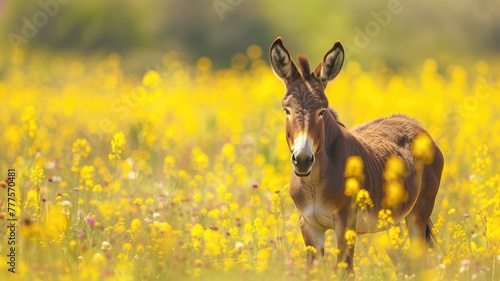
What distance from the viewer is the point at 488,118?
13547mm

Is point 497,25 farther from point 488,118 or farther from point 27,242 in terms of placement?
point 27,242

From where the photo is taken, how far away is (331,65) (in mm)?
5672

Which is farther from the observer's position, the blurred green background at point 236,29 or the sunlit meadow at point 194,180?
the blurred green background at point 236,29

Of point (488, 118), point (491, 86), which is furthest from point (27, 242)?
point (491, 86)

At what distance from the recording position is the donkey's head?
16.9ft

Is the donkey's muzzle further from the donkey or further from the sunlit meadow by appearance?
the sunlit meadow

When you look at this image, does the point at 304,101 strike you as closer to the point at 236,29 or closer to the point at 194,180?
the point at 194,180

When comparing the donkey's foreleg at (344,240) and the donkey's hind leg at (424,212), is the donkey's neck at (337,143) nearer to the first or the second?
the donkey's foreleg at (344,240)

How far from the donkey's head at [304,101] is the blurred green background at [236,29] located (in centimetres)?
1880

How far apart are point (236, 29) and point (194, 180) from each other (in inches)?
726

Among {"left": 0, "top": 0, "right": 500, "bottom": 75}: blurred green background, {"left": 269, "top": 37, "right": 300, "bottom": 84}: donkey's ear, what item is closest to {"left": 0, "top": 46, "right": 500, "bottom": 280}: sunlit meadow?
{"left": 269, "top": 37, "right": 300, "bottom": 84}: donkey's ear

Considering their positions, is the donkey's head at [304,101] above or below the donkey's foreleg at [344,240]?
above

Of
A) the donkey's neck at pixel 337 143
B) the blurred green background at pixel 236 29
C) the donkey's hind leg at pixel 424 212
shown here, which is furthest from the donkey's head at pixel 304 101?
the blurred green background at pixel 236 29

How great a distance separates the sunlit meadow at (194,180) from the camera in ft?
18.6
